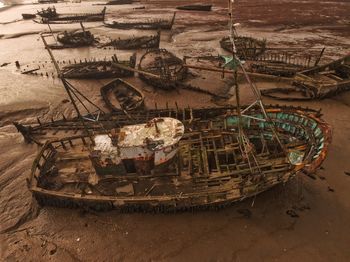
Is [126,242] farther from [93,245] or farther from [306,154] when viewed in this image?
[306,154]

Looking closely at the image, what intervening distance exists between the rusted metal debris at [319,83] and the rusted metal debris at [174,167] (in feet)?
22.6

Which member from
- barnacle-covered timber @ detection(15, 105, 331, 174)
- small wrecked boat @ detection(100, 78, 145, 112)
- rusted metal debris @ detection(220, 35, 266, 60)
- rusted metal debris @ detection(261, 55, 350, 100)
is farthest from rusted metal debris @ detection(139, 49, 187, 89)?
rusted metal debris @ detection(261, 55, 350, 100)

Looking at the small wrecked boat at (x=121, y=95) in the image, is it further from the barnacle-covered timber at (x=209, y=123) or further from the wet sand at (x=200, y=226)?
the wet sand at (x=200, y=226)

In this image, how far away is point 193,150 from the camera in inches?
494

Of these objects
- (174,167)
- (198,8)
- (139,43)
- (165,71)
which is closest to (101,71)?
(165,71)

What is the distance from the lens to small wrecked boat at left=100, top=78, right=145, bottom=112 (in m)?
18.5

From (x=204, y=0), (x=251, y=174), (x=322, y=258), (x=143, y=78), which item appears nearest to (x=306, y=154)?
(x=251, y=174)

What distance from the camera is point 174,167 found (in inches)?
468

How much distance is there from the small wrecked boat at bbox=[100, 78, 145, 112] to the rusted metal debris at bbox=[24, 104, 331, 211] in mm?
6225

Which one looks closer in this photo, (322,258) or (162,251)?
(322,258)

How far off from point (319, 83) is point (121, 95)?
13865 millimetres

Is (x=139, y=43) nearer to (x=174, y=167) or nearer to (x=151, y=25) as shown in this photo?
(x=151, y=25)

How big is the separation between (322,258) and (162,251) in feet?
19.5

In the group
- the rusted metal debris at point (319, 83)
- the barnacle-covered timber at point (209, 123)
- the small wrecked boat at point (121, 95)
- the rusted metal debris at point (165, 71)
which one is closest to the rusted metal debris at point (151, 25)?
the rusted metal debris at point (165, 71)
